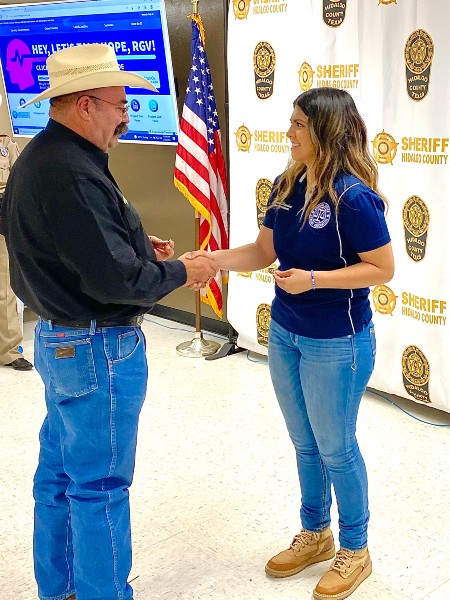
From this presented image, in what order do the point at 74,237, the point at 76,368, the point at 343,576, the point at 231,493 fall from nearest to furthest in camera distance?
the point at 74,237 < the point at 76,368 < the point at 343,576 < the point at 231,493

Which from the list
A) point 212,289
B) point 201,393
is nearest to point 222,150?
point 212,289

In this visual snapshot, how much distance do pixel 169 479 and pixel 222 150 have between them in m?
2.44

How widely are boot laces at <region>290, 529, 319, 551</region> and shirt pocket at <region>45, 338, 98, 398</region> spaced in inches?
39.7

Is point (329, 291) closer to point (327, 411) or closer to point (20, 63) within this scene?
point (327, 411)

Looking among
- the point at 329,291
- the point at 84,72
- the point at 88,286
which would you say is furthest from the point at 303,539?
the point at 84,72

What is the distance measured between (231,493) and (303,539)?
2.05 ft

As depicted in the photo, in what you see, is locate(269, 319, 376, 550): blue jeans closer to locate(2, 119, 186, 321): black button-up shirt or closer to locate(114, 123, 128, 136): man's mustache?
locate(2, 119, 186, 321): black button-up shirt

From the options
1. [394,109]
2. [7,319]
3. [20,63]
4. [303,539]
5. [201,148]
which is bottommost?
[303,539]

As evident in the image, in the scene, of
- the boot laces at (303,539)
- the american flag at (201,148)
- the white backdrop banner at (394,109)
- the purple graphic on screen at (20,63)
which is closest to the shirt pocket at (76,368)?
the boot laces at (303,539)

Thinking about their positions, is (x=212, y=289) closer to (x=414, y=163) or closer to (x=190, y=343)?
(x=190, y=343)

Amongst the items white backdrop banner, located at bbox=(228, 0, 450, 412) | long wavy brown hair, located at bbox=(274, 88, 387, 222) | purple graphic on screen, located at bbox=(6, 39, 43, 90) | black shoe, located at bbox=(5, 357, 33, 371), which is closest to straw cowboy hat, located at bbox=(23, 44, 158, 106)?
long wavy brown hair, located at bbox=(274, 88, 387, 222)

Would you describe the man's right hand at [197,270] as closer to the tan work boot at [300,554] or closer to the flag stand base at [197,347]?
the tan work boot at [300,554]

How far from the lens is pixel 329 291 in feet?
7.37

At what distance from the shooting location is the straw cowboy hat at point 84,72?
6.43 feet
